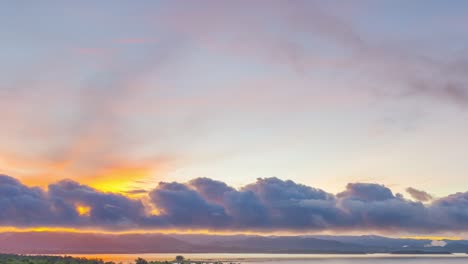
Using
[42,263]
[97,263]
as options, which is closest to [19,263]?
[42,263]

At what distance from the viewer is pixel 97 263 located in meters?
171

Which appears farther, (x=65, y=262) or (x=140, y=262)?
(x=140, y=262)

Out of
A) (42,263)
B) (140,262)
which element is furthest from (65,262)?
(140,262)

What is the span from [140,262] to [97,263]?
13.3m

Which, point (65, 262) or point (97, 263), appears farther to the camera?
point (97, 263)

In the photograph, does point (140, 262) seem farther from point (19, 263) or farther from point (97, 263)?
point (19, 263)

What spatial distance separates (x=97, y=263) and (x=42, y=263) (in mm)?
24262

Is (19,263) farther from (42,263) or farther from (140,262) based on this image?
(140,262)

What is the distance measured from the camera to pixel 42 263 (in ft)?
488

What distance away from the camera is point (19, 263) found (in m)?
151

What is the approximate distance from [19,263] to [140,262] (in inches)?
1368

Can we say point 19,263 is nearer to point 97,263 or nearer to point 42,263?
point 42,263

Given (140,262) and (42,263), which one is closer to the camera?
(42,263)

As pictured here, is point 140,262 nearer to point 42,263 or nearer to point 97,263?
point 97,263
